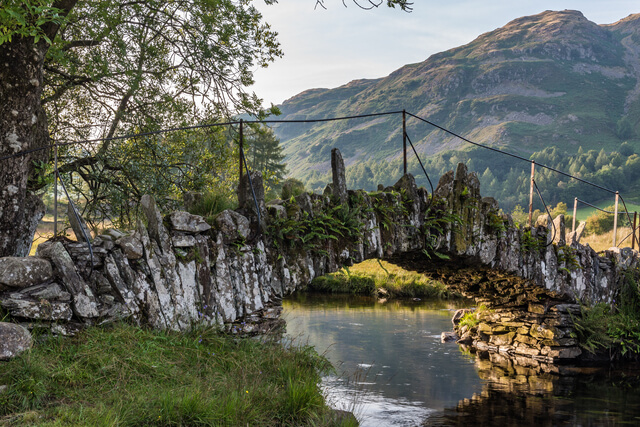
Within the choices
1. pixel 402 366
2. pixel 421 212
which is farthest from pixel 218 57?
pixel 402 366

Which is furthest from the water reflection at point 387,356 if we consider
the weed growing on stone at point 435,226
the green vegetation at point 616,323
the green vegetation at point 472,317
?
the green vegetation at point 616,323

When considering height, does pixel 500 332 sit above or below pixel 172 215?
below

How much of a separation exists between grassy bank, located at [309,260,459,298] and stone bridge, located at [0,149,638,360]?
1073cm

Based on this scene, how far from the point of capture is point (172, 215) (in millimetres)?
4840

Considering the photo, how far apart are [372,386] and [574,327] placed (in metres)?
4.89

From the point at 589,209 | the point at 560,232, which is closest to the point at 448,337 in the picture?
the point at 560,232

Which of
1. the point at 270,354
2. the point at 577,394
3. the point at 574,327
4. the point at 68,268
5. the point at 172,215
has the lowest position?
the point at 577,394

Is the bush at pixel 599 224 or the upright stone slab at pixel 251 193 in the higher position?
the upright stone slab at pixel 251 193

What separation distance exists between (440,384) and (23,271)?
8.71 metres

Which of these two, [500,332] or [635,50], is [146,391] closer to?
[500,332]

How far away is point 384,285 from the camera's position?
68.0ft

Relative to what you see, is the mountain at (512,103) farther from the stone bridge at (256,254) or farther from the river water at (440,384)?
the stone bridge at (256,254)

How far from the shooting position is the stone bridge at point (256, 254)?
160 inches

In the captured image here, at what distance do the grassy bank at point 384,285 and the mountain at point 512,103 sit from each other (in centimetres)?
11396
